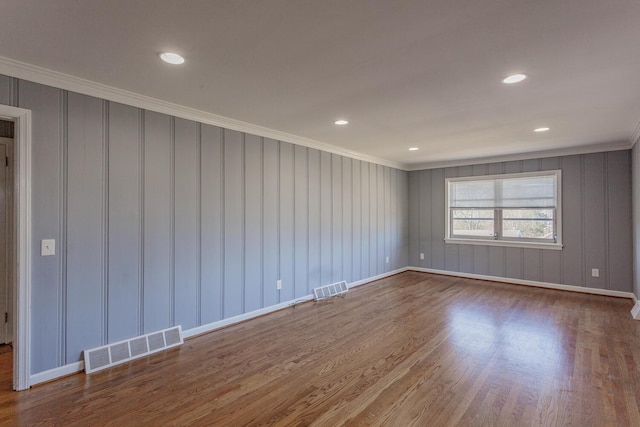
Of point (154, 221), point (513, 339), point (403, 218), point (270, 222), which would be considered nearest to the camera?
point (154, 221)

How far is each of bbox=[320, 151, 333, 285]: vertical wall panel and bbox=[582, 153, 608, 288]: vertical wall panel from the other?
4158 mm

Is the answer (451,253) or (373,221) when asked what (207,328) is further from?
(451,253)

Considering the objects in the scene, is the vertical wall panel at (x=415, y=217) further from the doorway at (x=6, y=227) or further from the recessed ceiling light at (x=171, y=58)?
the doorway at (x=6, y=227)

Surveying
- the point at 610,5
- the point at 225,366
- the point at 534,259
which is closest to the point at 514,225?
the point at 534,259

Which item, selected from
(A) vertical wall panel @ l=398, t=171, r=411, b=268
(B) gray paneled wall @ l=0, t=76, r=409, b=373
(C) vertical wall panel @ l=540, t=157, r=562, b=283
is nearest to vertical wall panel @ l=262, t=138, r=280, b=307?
(B) gray paneled wall @ l=0, t=76, r=409, b=373

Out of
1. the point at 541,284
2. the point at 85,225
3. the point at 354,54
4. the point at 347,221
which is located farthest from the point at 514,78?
the point at 541,284

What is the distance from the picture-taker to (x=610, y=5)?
1.68 meters

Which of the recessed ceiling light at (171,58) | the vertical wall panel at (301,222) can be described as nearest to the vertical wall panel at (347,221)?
the vertical wall panel at (301,222)

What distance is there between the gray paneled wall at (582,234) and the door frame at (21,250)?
659 cm

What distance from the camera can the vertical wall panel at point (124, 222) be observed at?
2898 mm

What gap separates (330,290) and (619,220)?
458 centimetres

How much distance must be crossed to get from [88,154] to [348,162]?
12.5 feet

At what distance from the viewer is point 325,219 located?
Result: 513cm

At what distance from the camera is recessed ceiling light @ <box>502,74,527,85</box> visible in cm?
255
